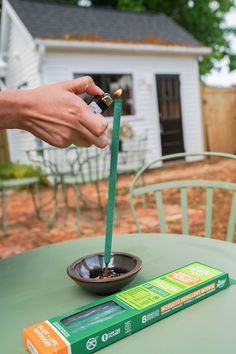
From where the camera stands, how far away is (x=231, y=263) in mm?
912

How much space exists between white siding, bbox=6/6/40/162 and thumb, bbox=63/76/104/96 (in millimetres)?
6479

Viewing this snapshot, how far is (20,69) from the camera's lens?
313 inches

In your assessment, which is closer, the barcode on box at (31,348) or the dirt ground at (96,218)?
the barcode on box at (31,348)

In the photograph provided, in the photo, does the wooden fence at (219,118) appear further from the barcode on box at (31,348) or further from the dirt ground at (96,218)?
the barcode on box at (31,348)

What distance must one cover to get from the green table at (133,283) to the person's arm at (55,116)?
1.14 feet

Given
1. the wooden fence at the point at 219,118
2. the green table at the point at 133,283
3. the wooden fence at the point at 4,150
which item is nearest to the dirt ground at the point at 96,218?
the green table at the point at 133,283

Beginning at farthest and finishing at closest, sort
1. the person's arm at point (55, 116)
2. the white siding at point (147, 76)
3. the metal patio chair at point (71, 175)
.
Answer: the white siding at point (147, 76), the metal patio chair at point (71, 175), the person's arm at point (55, 116)

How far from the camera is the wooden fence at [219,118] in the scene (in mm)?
9023

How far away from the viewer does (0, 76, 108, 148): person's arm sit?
69 centimetres

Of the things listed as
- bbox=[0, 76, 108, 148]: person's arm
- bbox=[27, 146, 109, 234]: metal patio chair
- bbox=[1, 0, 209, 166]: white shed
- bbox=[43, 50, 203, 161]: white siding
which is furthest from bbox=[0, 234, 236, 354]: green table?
bbox=[43, 50, 203, 161]: white siding

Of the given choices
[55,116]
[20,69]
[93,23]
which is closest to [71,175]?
[55,116]

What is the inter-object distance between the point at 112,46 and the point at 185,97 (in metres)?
2.23

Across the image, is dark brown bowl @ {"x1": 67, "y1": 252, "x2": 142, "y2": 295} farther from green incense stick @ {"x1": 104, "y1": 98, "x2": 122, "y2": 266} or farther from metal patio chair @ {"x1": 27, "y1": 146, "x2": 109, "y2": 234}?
metal patio chair @ {"x1": 27, "y1": 146, "x2": 109, "y2": 234}

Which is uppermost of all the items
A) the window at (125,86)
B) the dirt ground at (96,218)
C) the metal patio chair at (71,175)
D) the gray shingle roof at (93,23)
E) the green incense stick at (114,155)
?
the gray shingle roof at (93,23)
